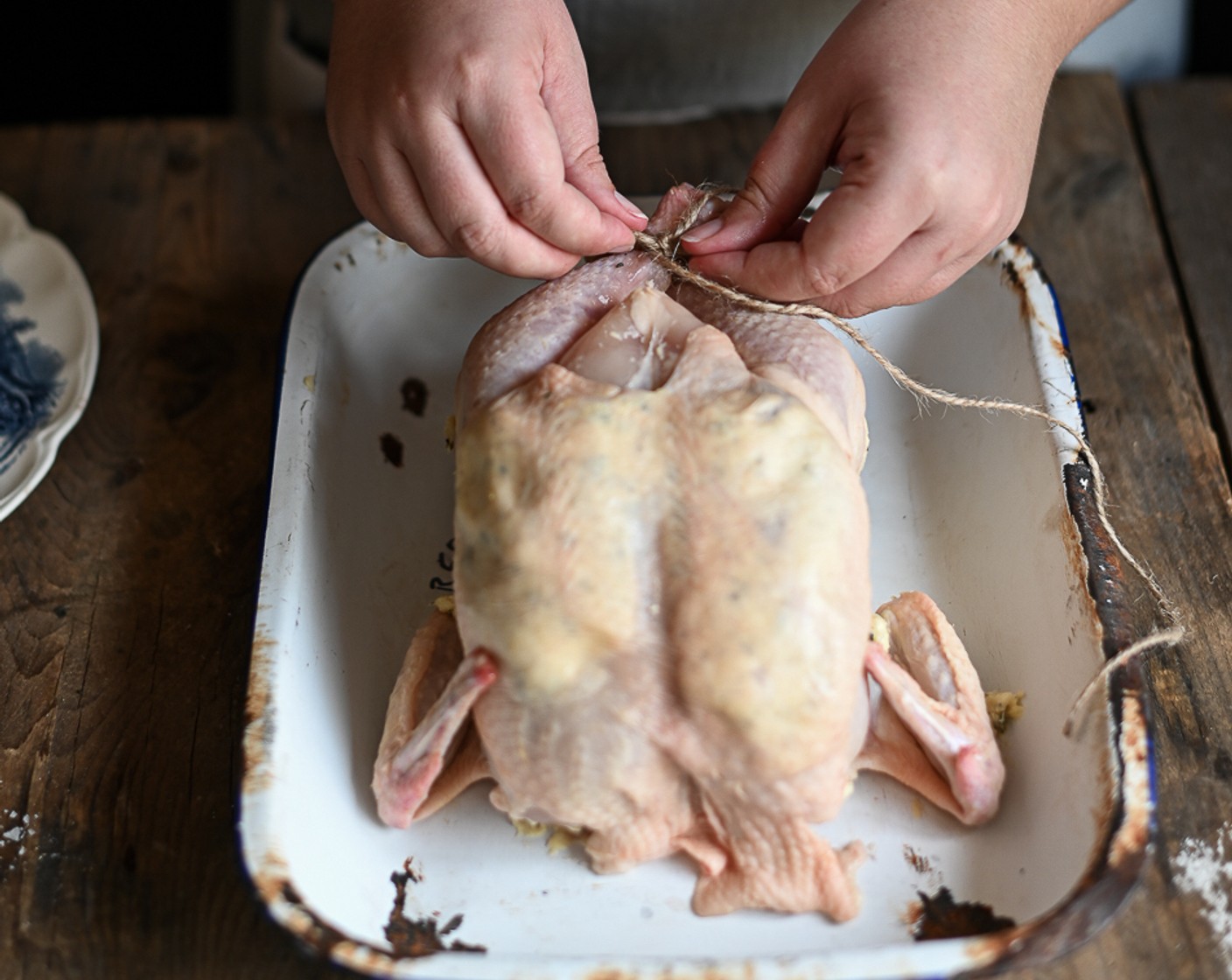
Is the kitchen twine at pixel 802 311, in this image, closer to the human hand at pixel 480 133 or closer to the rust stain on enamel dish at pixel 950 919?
the human hand at pixel 480 133

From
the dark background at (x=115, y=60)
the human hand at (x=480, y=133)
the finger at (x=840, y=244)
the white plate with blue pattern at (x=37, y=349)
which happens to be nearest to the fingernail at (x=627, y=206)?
the human hand at (x=480, y=133)

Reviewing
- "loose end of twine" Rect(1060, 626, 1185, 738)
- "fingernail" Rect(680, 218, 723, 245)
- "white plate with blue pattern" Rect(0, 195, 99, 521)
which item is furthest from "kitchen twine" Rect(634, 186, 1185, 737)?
"white plate with blue pattern" Rect(0, 195, 99, 521)

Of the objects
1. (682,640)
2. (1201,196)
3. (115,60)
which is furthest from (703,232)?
(115,60)

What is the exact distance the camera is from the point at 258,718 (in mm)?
1019

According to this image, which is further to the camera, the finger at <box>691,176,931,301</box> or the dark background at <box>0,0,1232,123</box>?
the dark background at <box>0,0,1232,123</box>

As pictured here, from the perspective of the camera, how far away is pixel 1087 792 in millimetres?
960

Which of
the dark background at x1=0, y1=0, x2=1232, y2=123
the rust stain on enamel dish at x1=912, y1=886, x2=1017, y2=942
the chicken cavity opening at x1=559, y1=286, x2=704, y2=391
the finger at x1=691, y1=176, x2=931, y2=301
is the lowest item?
the rust stain on enamel dish at x1=912, y1=886, x2=1017, y2=942

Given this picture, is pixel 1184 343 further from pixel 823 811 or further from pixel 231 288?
pixel 231 288

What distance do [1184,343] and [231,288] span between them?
4.26 ft

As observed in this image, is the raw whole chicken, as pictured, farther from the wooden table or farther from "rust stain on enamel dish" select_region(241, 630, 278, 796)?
the wooden table

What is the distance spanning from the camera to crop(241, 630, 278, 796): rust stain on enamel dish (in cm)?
98

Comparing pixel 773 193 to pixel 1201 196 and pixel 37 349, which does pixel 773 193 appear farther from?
Result: pixel 37 349

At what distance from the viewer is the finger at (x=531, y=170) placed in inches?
40.6

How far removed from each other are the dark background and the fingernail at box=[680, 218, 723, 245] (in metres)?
1.84
